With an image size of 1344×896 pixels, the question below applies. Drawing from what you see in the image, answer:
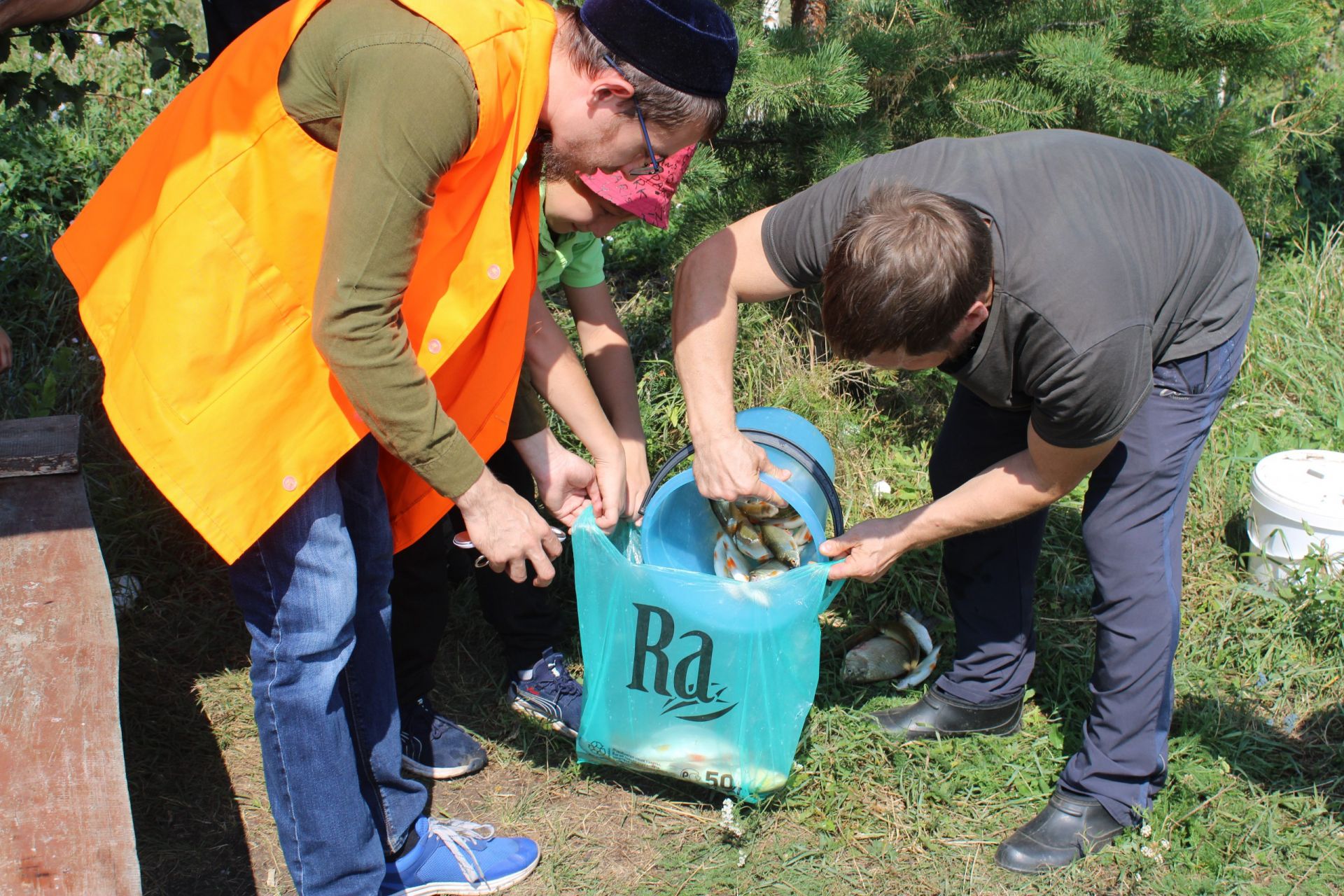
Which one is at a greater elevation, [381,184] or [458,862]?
[381,184]

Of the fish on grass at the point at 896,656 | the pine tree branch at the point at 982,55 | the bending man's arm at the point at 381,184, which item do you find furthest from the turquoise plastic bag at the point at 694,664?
the pine tree branch at the point at 982,55

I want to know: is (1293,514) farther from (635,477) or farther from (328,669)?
(328,669)

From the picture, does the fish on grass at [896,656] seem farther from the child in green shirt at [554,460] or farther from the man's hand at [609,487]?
the man's hand at [609,487]

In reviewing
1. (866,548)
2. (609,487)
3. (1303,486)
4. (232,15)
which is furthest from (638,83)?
(1303,486)

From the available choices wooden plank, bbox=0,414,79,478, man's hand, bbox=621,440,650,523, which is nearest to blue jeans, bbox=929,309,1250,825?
man's hand, bbox=621,440,650,523

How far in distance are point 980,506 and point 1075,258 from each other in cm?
52

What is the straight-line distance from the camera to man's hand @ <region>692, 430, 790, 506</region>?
203 cm

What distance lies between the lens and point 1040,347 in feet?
5.86

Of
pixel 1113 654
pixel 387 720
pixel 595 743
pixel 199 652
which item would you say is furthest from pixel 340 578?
pixel 1113 654

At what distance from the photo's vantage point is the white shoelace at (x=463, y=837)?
7.22 feet

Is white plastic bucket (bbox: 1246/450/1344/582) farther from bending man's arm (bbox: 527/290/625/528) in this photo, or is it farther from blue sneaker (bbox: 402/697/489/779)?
blue sneaker (bbox: 402/697/489/779)

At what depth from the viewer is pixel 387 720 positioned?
6.73 feet

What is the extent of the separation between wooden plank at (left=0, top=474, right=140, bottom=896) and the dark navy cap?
1.42 meters

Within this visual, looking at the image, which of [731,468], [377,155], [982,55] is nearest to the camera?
[377,155]
